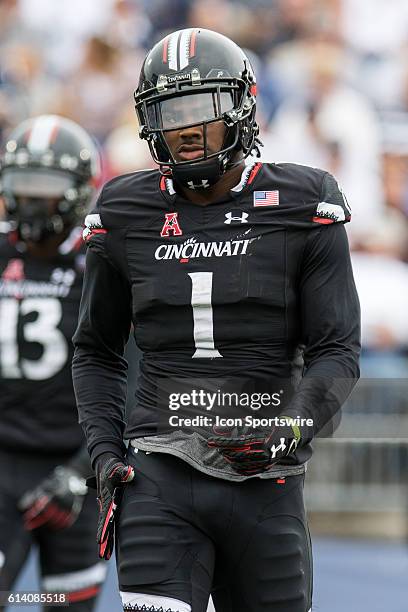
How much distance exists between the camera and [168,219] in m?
3.19

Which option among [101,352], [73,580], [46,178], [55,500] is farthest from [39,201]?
[101,352]

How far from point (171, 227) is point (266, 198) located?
26cm

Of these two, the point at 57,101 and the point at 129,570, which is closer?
the point at 129,570

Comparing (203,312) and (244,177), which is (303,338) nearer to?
A: (203,312)

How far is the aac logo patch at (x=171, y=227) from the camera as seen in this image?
317 cm

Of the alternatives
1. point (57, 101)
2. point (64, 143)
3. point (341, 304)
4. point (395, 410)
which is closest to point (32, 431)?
point (64, 143)

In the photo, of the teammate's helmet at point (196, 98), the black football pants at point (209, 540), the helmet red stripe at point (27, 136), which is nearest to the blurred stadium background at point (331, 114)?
the helmet red stripe at point (27, 136)

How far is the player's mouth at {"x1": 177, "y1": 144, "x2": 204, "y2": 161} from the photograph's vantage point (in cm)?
313

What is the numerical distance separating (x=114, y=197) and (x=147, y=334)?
1.29 ft

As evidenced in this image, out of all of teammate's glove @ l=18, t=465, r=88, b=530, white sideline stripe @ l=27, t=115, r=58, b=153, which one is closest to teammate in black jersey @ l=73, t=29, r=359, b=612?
teammate's glove @ l=18, t=465, r=88, b=530

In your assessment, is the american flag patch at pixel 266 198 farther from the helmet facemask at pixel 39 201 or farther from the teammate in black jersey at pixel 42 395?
the helmet facemask at pixel 39 201

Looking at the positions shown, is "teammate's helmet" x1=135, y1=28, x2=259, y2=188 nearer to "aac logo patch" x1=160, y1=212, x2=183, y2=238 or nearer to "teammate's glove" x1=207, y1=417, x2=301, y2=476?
"aac logo patch" x1=160, y1=212, x2=183, y2=238

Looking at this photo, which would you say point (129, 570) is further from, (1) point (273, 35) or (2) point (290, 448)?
(1) point (273, 35)

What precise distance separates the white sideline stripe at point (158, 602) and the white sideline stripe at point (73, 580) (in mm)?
1789
